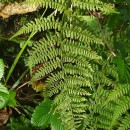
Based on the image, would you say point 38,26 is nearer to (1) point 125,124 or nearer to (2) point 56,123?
(2) point 56,123

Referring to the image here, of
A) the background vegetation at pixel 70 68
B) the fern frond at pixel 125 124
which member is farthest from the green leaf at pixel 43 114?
the fern frond at pixel 125 124

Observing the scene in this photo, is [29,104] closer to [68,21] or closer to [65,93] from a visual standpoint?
[65,93]

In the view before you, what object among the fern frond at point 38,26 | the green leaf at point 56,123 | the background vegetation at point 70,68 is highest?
the fern frond at point 38,26

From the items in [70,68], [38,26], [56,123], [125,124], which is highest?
[38,26]

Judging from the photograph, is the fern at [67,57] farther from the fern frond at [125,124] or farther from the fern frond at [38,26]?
the fern frond at [125,124]

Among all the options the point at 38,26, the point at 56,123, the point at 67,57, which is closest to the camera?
the point at 38,26

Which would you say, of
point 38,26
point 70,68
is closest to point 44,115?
point 70,68

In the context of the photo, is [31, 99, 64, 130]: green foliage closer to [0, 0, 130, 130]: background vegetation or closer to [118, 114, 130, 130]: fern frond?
[0, 0, 130, 130]: background vegetation
